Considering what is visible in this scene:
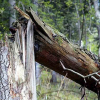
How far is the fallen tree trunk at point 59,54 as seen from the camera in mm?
1688

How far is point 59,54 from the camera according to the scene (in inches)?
71.2

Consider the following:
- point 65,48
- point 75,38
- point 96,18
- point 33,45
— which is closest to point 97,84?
point 65,48

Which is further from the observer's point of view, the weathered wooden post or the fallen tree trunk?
the fallen tree trunk

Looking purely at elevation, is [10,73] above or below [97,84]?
above

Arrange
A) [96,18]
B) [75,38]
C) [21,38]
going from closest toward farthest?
[21,38]
[96,18]
[75,38]

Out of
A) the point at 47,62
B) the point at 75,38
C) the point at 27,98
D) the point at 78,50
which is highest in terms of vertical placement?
the point at 75,38

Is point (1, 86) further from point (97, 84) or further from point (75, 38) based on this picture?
point (75, 38)

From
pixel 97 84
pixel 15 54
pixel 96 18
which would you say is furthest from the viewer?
pixel 96 18

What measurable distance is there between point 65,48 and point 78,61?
0.28 metres

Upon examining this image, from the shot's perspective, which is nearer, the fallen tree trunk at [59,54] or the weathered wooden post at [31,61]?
the weathered wooden post at [31,61]

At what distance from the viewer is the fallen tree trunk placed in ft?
5.54

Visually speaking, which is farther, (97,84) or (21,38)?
(97,84)

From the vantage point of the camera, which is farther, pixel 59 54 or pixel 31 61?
pixel 59 54

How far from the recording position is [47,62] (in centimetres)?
188
